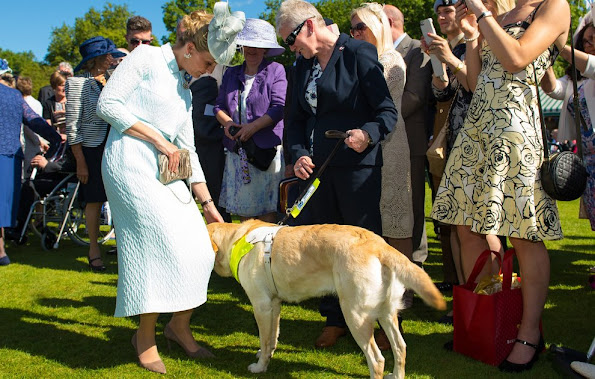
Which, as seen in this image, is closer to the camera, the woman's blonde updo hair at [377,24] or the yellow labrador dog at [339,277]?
the yellow labrador dog at [339,277]

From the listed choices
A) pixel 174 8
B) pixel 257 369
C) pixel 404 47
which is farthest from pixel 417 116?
pixel 174 8

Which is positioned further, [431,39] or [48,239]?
[48,239]

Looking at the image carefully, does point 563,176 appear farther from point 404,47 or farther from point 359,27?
point 404,47

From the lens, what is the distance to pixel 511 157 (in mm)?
3344

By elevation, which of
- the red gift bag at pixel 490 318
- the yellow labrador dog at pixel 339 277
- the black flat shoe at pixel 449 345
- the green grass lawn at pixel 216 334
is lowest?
the green grass lawn at pixel 216 334

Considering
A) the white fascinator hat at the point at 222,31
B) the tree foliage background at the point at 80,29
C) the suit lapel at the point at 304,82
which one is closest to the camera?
the white fascinator hat at the point at 222,31

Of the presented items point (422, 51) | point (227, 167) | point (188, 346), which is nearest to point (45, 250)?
point (227, 167)

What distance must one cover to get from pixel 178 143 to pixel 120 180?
1.96 ft

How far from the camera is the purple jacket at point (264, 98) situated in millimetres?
5617

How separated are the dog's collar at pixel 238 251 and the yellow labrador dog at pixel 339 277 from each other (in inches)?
1.1

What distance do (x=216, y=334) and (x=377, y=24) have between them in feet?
9.75

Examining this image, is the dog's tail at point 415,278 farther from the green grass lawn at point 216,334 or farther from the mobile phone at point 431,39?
the mobile phone at point 431,39

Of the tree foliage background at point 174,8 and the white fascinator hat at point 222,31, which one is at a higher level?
the tree foliage background at point 174,8

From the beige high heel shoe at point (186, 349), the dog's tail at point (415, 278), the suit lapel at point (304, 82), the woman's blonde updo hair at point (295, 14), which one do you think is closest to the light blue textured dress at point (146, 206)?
the beige high heel shoe at point (186, 349)
